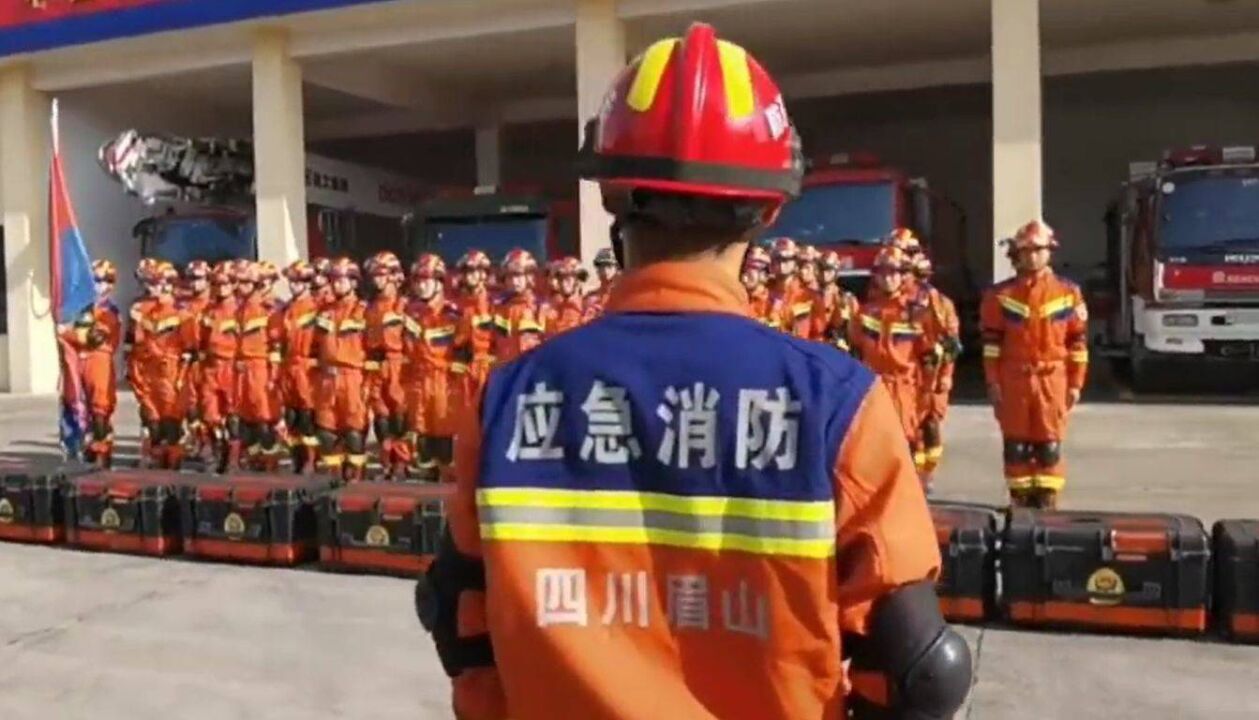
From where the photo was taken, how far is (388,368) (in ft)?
34.2

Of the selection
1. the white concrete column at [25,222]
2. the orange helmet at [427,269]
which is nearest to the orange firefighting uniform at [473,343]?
the orange helmet at [427,269]

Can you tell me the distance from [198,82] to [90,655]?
15214 millimetres

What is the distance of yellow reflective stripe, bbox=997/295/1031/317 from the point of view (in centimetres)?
785

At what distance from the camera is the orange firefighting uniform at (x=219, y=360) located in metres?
11.1

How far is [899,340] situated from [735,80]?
7.43 m

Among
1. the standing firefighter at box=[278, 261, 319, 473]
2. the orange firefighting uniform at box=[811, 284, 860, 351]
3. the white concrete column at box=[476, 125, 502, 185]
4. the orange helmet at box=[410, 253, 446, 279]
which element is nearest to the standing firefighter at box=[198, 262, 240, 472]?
the standing firefighter at box=[278, 261, 319, 473]

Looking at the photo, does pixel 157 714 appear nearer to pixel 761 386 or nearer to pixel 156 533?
pixel 156 533

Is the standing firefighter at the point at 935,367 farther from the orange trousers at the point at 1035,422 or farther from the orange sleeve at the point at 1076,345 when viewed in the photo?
the orange sleeve at the point at 1076,345

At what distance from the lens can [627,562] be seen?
1.48 m

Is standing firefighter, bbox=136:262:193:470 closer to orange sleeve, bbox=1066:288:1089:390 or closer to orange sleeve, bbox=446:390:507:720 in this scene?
orange sleeve, bbox=1066:288:1089:390

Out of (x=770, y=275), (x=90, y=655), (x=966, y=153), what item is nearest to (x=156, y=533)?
(x=90, y=655)

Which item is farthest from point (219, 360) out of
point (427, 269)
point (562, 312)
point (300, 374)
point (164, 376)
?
point (562, 312)

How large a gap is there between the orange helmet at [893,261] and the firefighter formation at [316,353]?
2.10 meters

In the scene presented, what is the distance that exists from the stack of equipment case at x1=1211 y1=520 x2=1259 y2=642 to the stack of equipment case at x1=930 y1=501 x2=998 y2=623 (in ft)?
2.94
